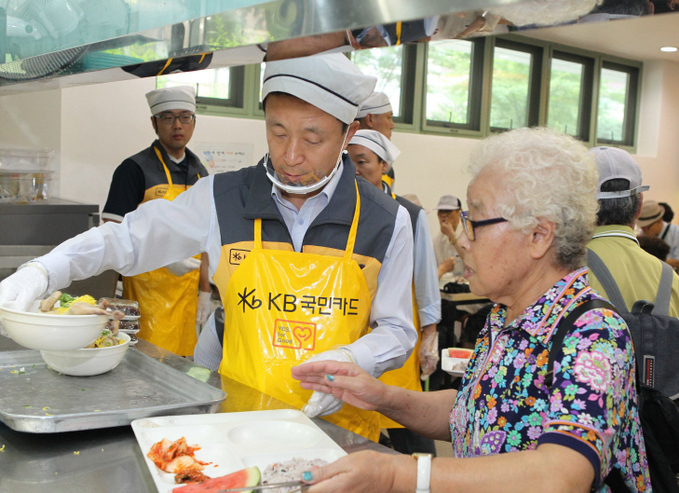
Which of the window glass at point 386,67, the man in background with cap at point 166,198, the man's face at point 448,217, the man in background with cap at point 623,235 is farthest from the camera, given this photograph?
the window glass at point 386,67


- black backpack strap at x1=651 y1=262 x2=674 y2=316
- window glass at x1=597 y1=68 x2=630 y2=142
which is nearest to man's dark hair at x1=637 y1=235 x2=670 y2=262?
black backpack strap at x1=651 y1=262 x2=674 y2=316

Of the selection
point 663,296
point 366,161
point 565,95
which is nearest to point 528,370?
point 663,296

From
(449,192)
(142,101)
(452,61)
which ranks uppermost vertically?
(452,61)

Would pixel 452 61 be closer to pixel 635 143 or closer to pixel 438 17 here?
pixel 635 143

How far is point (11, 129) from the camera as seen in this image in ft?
11.5

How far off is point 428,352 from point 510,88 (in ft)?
18.9

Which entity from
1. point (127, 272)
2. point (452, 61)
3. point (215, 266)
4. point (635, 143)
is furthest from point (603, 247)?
point (635, 143)

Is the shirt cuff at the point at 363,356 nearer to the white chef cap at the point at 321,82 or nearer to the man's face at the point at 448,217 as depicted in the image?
the white chef cap at the point at 321,82

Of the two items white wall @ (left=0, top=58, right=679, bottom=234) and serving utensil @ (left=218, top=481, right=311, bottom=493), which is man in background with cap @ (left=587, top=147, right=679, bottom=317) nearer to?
white wall @ (left=0, top=58, right=679, bottom=234)

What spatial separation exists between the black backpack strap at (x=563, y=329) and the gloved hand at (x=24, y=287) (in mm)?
1158

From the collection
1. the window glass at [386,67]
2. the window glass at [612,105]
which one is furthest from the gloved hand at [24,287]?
the window glass at [612,105]

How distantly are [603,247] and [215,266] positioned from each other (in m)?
1.40

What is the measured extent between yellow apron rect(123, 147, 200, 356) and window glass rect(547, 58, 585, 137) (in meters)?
6.25

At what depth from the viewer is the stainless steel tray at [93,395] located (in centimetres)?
124
